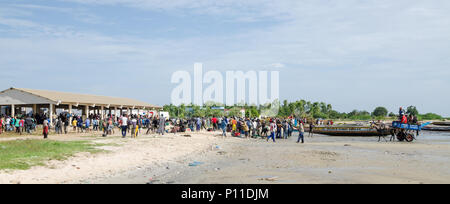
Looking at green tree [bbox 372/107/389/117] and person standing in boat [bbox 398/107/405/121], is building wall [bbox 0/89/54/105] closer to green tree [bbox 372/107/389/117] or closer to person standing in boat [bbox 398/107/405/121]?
person standing in boat [bbox 398/107/405/121]

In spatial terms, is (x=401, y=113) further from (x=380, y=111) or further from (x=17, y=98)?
(x=380, y=111)

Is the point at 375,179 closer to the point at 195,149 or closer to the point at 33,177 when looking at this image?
the point at 33,177

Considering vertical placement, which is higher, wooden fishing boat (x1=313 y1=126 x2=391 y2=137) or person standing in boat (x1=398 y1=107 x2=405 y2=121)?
person standing in boat (x1=398 y1=107 x2=405 y2=121)

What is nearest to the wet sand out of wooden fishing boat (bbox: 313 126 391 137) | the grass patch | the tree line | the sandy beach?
the sandy beach

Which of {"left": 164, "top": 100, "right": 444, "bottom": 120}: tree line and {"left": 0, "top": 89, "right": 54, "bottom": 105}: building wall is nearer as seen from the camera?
{"left": 0, "top": 89, "right": 54, "bottom": 105}: building wall

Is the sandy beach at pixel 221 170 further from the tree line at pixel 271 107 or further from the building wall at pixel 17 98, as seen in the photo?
the tree line at pixel 271 107

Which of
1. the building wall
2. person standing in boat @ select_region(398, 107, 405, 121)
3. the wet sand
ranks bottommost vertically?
the wet sand

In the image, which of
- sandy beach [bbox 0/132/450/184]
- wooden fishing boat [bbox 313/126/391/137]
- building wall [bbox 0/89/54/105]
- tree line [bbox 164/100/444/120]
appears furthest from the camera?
tree line [bbox 164/100/444/120]

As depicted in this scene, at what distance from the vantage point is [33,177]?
10195 mm

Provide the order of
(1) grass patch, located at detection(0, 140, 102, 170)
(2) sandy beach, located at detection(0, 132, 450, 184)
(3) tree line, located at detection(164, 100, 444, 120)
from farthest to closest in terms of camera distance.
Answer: (3) tree line, located at detection(164, 100, 444, 120), (1) grass patch, located at detection(0, 140, 102, 170), (2) sandy beach, located at detection(0, 132, 450, 184)

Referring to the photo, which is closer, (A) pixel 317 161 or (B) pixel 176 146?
(A) pixel 317 161

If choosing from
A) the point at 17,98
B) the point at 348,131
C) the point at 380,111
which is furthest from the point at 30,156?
the point at 380,111
